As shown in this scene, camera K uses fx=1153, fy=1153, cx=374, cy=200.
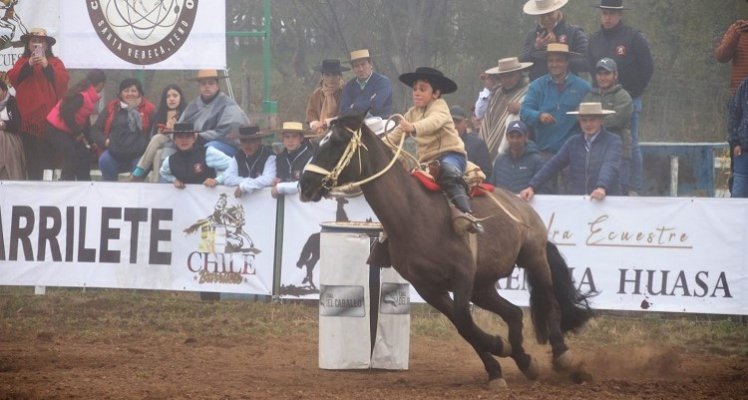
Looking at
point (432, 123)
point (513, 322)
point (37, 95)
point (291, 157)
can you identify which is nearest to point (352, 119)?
point (432, 123)

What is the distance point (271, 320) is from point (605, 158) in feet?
13.5

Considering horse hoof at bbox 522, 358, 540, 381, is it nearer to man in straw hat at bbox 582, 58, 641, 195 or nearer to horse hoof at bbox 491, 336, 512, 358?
horse hoof at bbox 491, 336, 512, 358

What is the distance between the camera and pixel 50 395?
7.83 meters

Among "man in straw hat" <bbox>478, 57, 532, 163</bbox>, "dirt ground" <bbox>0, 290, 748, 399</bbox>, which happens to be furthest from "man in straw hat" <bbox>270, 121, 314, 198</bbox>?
"man in straw hat" <bbox>478, 57, 532, 163</bbox>

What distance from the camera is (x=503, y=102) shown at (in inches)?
568

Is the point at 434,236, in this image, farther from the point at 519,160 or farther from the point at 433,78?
the point at 519,160

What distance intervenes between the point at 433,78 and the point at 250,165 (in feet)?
16.3

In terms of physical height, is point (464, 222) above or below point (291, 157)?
below

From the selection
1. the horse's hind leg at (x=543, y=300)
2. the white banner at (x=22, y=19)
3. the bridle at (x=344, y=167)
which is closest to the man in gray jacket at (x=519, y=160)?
the horse's hind leg at (x=543, y=300)

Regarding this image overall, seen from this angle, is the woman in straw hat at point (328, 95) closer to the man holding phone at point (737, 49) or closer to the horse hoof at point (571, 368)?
the man holding phone at point (737, 49)

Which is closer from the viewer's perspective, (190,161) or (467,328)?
(467,328)

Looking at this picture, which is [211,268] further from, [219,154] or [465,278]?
[465,278]

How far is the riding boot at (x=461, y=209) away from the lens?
28.8 feet

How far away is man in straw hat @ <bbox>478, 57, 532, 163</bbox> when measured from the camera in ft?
46.8
